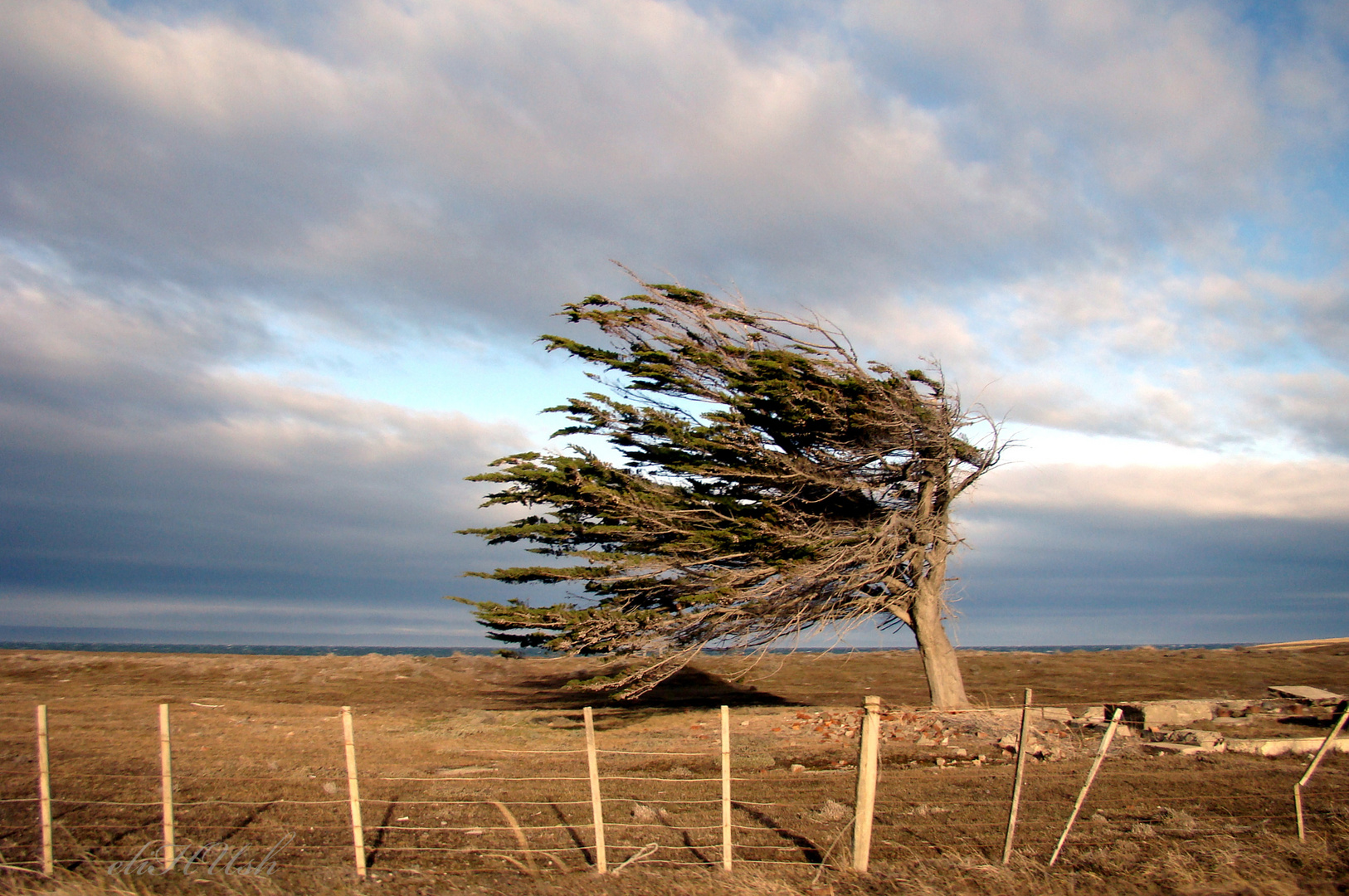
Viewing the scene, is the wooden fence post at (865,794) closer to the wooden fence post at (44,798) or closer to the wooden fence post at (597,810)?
the wooden fence post at (597,810)

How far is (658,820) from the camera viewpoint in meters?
10.7

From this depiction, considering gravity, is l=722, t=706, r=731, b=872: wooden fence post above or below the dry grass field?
above

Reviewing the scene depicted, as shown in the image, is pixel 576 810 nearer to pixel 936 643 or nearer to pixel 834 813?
pixel 834 813

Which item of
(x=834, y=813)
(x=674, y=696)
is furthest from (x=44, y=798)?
(x=674, y=696)

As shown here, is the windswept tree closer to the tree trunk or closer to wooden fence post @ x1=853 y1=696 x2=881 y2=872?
the tree trunk

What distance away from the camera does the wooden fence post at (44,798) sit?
770cm

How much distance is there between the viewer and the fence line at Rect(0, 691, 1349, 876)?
25.9 feet

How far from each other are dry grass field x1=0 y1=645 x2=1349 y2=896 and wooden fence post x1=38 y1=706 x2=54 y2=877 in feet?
1.05

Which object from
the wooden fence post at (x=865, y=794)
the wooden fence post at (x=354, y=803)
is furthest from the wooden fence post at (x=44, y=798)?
the wooden fence post at (x=865, y=794)

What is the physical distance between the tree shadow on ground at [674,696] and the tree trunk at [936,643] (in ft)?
17.7

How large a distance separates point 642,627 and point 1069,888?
12053 millimetres

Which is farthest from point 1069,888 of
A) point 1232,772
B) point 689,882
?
point 1232,772

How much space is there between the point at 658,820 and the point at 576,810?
1.42 metres

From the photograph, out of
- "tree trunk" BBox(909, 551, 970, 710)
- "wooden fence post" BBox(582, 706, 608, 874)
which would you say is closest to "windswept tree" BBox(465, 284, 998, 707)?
"tree trunk" BBox(909, 551, 970, 710)
